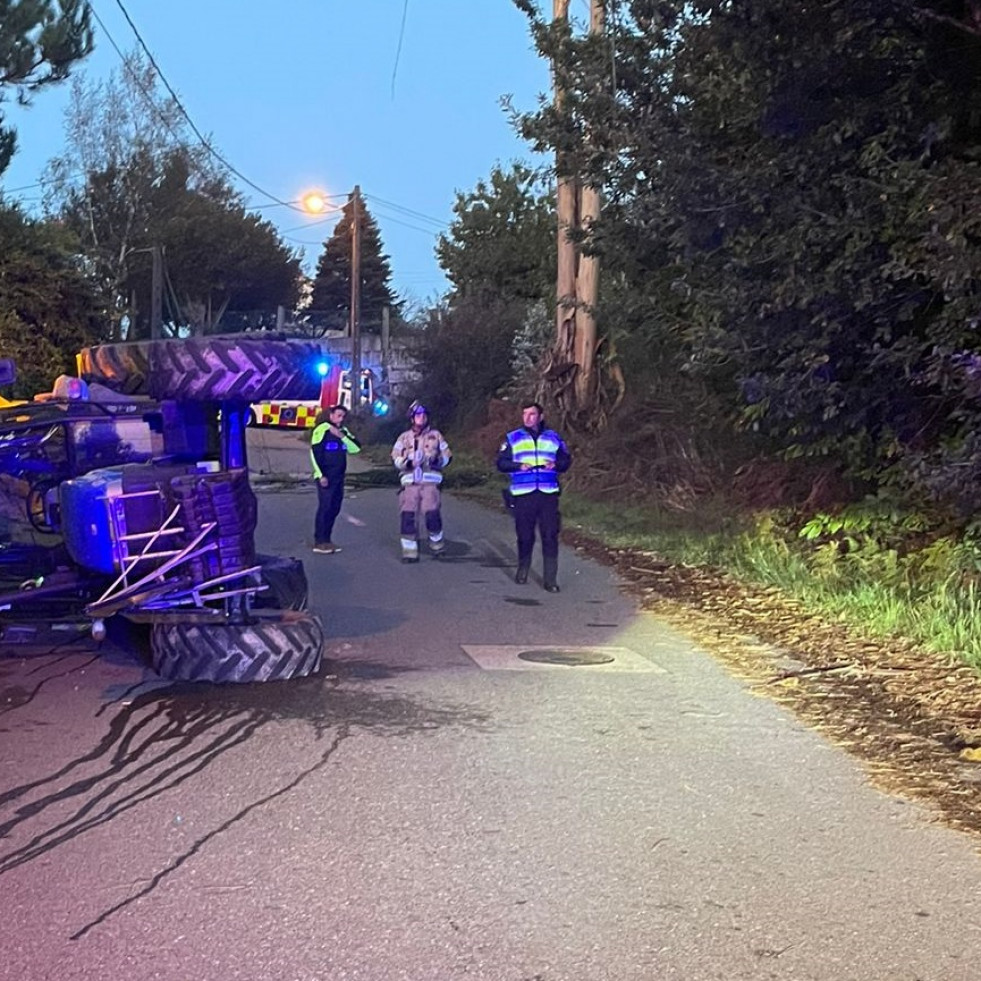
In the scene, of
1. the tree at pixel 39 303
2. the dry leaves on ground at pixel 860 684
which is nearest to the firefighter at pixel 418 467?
the dry leaves on ground at pixel 860 684

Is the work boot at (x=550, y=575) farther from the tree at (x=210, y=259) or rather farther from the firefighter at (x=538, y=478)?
the tree at (x=210, y=259)

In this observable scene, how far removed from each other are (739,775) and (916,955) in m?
1.95

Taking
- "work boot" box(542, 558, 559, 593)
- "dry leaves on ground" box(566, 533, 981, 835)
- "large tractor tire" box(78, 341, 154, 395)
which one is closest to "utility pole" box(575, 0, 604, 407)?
"work boot" box(542, 558, 559, 593)

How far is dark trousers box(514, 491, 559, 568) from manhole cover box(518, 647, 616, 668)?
270 centimetres

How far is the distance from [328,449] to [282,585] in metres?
5.70

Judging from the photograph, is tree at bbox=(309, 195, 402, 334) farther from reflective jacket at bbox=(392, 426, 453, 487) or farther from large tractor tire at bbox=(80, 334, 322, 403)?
large tractor tire at bbox=(80, 334, 322, 403)

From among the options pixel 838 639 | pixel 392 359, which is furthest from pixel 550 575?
pixel 392 359

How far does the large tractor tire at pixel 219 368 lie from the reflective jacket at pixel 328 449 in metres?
6.95

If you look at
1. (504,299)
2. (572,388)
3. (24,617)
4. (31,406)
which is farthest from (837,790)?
(504,299)

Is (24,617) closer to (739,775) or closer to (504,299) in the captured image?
(739,775)

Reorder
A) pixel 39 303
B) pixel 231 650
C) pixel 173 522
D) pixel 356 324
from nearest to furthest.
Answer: pixel 173 522 → pixel 231 650 → pixel 39 303 → pixel 356 324

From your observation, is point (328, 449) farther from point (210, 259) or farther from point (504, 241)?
point (210, 259)

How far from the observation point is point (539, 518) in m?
11.7

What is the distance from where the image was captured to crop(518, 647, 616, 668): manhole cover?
28.0 feet
